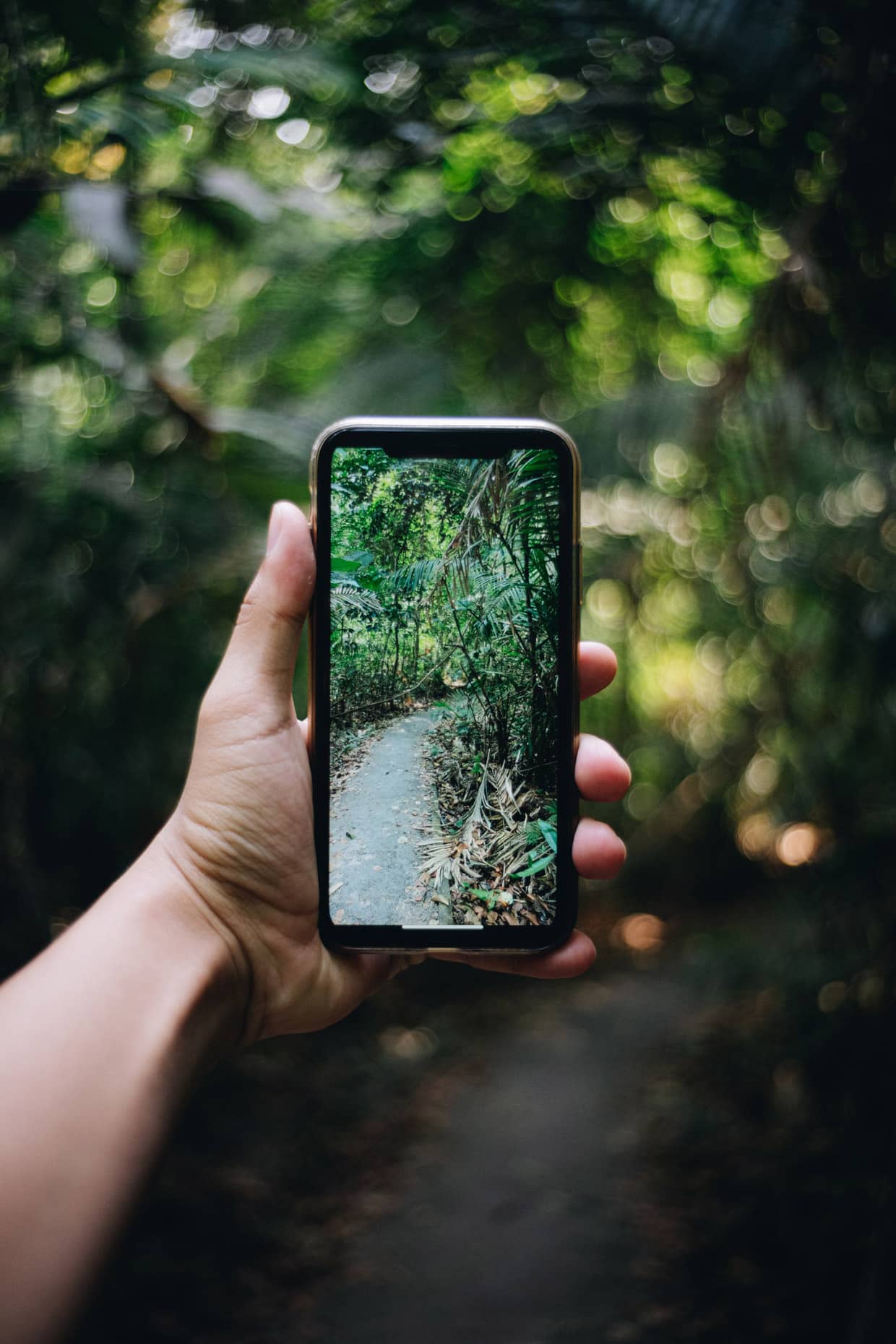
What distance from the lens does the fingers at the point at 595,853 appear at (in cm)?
78

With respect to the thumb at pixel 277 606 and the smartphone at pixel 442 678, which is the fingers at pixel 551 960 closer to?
the smartphone at pixel 442 678

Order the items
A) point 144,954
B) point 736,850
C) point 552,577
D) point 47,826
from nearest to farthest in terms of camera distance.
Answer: point 144,954 → point 552,577 → point 47,826 → point 736,850

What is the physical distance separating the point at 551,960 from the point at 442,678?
0.27 meters

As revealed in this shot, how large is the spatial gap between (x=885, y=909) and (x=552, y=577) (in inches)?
25.8

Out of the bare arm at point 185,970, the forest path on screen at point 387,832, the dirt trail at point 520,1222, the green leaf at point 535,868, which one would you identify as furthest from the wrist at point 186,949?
the dirt trail at point 520,1222

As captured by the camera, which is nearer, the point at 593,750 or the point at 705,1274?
the point at 593,750

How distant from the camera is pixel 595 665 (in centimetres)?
Answer: 91

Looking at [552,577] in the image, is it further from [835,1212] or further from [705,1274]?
[705,1274]

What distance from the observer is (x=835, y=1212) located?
1.38 meters

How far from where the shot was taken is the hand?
742 mm

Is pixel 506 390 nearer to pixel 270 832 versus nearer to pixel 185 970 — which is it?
pixel 270 832

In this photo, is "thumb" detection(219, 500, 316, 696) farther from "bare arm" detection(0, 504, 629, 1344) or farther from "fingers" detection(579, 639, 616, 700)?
"fingers" detection(579, 639, 616, 700)

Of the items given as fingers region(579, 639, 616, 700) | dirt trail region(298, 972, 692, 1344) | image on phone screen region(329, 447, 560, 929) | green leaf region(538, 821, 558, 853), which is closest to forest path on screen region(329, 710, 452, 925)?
image on phone screen region(329, 447, 560, 929)

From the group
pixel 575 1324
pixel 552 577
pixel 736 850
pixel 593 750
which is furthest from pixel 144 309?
pixel 736 850
